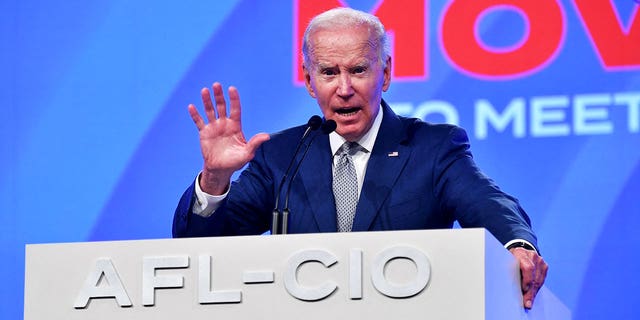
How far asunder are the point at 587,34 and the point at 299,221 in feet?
4.87

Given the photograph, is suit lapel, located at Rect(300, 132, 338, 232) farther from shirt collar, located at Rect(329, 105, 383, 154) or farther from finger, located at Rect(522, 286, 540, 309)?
finger, located at Rect(522, 286, 540, 309)

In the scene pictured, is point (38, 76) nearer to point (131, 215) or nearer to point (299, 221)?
point (131, 215)

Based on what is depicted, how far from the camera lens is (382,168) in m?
2.95

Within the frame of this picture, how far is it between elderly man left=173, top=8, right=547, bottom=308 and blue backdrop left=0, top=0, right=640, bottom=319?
85 cm

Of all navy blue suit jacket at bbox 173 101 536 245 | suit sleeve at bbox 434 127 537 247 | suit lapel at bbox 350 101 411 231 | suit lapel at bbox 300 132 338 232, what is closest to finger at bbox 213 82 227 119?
navy blue suit jacket at bbox 173 101 536 245

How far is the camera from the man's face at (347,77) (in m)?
3.02

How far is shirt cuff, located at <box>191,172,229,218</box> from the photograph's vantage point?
2.70 meters

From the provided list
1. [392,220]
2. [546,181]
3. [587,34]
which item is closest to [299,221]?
[392,220]

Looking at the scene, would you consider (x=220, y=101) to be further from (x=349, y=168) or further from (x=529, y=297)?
(x=529, y=297)

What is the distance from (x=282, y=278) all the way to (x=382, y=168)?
32.4 inches

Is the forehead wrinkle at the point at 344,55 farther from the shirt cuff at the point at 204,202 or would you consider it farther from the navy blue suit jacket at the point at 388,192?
the shirt cuff at the point at 204,202

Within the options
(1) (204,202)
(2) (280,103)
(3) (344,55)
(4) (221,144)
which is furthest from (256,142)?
(2) (280,103)

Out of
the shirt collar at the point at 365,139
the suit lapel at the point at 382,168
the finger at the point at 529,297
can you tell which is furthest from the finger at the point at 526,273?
the shirt collar at the point at 365,139

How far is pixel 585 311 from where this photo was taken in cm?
367
